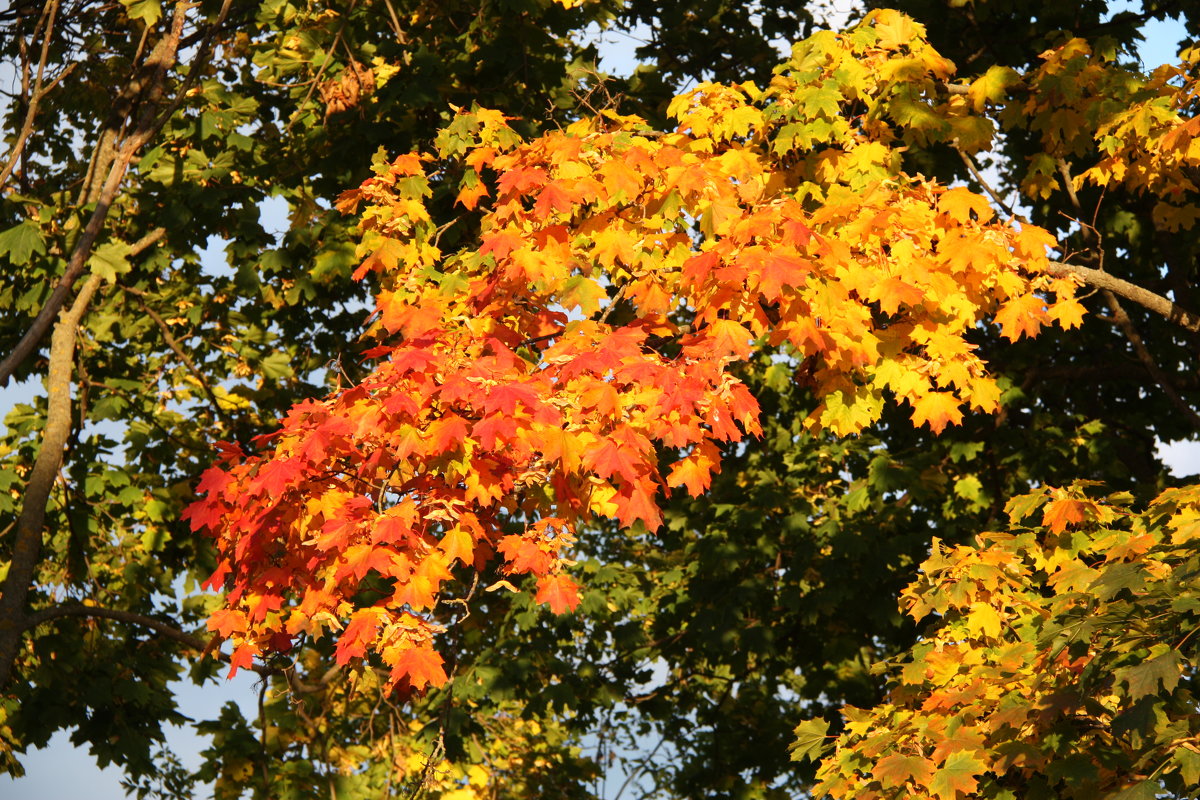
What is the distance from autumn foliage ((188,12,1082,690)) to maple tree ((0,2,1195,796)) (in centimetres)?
3

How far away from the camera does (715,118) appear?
7.75 meters

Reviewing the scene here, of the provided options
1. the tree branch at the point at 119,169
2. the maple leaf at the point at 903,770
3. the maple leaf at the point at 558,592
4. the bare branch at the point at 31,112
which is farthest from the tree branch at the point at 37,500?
the maple leaf at the point at 903,770

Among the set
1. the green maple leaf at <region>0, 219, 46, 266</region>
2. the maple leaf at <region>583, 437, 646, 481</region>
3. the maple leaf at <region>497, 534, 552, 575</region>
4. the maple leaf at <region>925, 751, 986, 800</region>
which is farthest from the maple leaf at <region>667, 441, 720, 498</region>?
the green maple leaf at <region>0, 219, 46, 266</region>

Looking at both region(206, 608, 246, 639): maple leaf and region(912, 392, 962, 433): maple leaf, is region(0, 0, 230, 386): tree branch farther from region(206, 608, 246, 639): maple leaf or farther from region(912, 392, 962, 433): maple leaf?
region(912, 392, 962, 433): maple leaf

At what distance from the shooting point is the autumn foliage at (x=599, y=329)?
19.8ft

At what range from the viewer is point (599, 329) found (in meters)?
6.58

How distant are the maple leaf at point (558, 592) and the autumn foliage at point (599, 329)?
0.05 feet

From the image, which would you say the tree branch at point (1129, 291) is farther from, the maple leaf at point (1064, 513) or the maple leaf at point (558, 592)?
the maple leaf at point (558, 592)

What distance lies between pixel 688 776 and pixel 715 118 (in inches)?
287

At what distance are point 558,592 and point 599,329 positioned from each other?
1.41 metres

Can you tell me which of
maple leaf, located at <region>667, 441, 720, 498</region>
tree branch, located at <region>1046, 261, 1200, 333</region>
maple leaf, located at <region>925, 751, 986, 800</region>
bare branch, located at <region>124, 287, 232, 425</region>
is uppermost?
bare branch, located at <region>124, 287, 232, 425</region>

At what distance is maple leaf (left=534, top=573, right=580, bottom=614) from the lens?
6.43 meters

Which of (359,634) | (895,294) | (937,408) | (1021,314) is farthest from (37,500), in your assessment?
(1021,314)

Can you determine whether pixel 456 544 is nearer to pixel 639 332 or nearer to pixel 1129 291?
pixel 639 332
